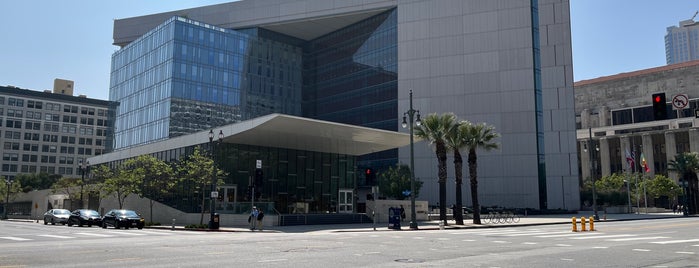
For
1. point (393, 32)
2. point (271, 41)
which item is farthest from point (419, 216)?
point (271, 41)

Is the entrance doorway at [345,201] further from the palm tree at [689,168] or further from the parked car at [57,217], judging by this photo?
the palm tree at [689,168]

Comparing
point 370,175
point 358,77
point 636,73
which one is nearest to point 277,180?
point 370,175

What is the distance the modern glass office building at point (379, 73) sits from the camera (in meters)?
75.4

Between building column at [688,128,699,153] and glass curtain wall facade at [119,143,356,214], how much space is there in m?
Answer: 83.9

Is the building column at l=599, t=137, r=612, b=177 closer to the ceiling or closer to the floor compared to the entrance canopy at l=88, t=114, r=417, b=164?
closer to the ceiling

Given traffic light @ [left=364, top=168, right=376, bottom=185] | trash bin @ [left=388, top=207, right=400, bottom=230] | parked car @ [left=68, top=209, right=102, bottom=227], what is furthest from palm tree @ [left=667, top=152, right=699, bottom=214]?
parked car @ [left=68, top=209, right=102, bottom=227]

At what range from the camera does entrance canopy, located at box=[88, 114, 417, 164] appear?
129ft

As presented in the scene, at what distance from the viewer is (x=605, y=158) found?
12494 centimetres

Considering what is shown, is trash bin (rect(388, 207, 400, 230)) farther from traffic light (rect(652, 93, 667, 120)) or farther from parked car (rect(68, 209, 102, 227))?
parked car (rect(68, 209, 102, 227))

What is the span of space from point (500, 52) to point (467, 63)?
4.64 meters

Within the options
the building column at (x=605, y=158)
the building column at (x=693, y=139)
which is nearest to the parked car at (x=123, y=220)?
the building column at (x=693, y=139)

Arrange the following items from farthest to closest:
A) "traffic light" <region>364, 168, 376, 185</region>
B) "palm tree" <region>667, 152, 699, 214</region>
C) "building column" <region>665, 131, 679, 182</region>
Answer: "building column" <region>665, 131, 679, 182</region>
"palm tree" <region>667, 152, 699, 214</region>
"traffic light" <region>364, 168, 376, 185</region>

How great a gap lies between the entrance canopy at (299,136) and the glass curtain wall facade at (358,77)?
98.8ft

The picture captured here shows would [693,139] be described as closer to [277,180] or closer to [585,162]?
[585,162]
